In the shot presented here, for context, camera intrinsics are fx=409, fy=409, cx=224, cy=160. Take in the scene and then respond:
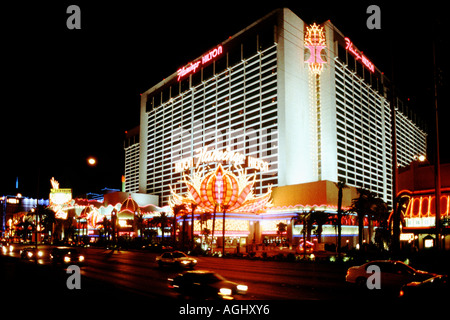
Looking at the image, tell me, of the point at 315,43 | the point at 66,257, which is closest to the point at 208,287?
the point at 66,257

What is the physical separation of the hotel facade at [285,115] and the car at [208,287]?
55476 millimetres

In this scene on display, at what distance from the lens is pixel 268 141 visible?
100 m

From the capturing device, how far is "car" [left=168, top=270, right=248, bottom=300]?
13125 mm

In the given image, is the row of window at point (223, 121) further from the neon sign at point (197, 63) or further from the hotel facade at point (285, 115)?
the neon sign at point (197, 63)

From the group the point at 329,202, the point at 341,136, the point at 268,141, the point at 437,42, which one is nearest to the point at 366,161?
the point at 341,136

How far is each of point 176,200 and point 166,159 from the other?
72.4 metres

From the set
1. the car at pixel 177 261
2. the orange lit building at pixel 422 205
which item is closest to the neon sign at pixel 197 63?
the orange lit building at pixel 422 205

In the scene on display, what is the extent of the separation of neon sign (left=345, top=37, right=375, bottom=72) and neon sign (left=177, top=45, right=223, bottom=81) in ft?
114

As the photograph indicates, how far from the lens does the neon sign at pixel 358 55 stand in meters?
108

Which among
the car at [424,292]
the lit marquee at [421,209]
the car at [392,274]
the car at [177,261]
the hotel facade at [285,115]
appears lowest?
the car at [177,261]

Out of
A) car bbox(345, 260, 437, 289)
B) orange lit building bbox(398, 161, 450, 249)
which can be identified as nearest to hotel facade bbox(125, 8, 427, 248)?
orange lit building bbox(398, 161, 450, 249)

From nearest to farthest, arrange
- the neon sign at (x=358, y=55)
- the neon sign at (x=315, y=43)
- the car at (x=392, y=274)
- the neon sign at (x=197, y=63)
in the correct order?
1. the car at (x=392, y=274)
2. the neon sign at (x=315, y=43)
3. the neon sign at (x=358, y=55)
4. the neon sign at (x=197, y=63)

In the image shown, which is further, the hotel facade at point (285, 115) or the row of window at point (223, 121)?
the row of window at point (223, 121)
